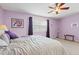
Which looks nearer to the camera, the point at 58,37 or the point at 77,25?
the point at 58,37

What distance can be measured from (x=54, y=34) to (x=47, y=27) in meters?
0.38

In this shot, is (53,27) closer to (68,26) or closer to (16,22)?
(68,26)

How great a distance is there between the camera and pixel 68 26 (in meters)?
3.32

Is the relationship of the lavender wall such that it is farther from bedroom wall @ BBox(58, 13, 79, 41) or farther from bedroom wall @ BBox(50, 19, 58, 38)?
bedroom wall @ BBox(58, 13, 79, 41)

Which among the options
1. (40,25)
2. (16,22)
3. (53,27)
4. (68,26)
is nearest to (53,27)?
(53,27)

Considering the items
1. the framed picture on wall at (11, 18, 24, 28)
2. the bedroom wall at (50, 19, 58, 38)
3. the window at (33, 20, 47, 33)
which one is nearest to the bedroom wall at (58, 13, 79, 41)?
the bedroom wall at (50, 19, 58, 38)

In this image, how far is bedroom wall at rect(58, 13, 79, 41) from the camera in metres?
3.08

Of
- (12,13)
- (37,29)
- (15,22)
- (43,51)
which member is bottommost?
(43,51)

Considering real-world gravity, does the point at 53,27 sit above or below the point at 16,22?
below

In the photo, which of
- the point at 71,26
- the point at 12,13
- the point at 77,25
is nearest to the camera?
the point at 12,13

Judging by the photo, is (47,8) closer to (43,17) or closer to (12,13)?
(43,17)

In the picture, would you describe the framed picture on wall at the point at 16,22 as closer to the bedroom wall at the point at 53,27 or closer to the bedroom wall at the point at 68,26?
the bedroom wall at the point at 53,27

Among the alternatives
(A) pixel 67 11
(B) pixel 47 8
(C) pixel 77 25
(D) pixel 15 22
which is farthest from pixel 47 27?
(C) pixel 77 25

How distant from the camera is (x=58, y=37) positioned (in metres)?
3.09
